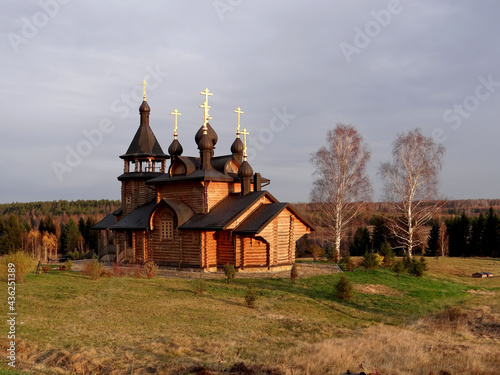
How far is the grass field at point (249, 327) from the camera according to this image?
8805mm

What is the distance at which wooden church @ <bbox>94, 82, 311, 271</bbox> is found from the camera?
21.5m

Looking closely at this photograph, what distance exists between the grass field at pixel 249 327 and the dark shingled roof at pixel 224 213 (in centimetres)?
313

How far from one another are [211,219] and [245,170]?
10.8 feet

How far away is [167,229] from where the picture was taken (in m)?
23.3

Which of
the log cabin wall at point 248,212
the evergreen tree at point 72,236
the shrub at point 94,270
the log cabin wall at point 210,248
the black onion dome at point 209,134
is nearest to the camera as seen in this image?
the shrub at point 94,270

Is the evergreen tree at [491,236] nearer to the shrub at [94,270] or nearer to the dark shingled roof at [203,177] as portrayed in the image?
the dark shingled roof at [203,177]

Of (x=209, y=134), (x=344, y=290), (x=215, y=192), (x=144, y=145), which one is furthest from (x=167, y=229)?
(x=344, y=290)

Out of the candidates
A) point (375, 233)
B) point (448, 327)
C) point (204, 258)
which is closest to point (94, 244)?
point (375, 233)

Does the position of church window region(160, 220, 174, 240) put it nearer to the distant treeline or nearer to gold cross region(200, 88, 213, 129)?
gold cross region(200, 88, 213, 129)

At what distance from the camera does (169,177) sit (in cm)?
2420

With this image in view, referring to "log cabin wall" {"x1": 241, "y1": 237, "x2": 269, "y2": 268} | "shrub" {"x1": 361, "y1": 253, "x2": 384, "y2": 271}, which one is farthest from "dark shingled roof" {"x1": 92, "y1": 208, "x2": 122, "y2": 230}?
"shrub" {"x1": 361, "y1": 253, "x2": 384, "y2": 271}

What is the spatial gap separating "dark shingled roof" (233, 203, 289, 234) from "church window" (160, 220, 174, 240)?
398cm

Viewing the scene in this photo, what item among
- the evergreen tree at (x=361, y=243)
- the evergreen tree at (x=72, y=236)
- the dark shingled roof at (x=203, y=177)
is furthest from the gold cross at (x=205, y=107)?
the evergreen tree at (x=72, y=236)

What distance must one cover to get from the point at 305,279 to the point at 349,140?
37.0 feet
